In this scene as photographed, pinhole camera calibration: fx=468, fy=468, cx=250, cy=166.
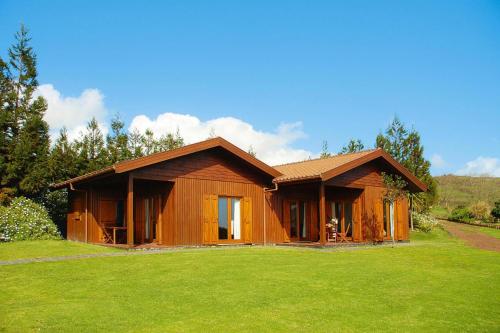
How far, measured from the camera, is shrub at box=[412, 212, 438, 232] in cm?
2638

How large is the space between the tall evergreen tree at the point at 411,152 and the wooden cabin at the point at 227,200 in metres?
5.86

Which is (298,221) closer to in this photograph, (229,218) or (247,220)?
(247,220)

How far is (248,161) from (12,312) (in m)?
11.2

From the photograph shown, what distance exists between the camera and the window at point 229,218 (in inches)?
683

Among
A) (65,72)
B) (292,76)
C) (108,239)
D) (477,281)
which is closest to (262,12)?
(292,76)

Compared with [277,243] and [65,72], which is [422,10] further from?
[65,72]

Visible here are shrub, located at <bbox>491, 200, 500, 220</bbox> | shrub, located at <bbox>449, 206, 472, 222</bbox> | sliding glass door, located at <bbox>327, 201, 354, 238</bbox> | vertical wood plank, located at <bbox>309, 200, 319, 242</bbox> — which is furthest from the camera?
shrub, located at <bbox>449, 206, 472, 222</bbox>

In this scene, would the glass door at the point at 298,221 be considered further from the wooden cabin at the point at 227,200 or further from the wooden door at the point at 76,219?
the wooden door at the point at 76,219

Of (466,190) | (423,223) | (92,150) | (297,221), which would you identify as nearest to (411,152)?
(423,223)

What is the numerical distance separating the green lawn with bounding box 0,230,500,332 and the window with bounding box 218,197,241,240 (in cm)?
440

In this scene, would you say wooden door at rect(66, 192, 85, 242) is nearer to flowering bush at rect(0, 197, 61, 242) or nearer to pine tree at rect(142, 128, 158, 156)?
flowering bush at rect(0, 197, 61, 242)

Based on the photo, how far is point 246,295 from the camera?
841cm

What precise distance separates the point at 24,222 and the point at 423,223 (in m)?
20.5

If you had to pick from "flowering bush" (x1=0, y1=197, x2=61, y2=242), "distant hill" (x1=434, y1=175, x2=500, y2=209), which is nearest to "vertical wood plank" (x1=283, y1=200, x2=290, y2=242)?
"flowering bush" (x1=0, y1=197, x2=61, y2=242)
